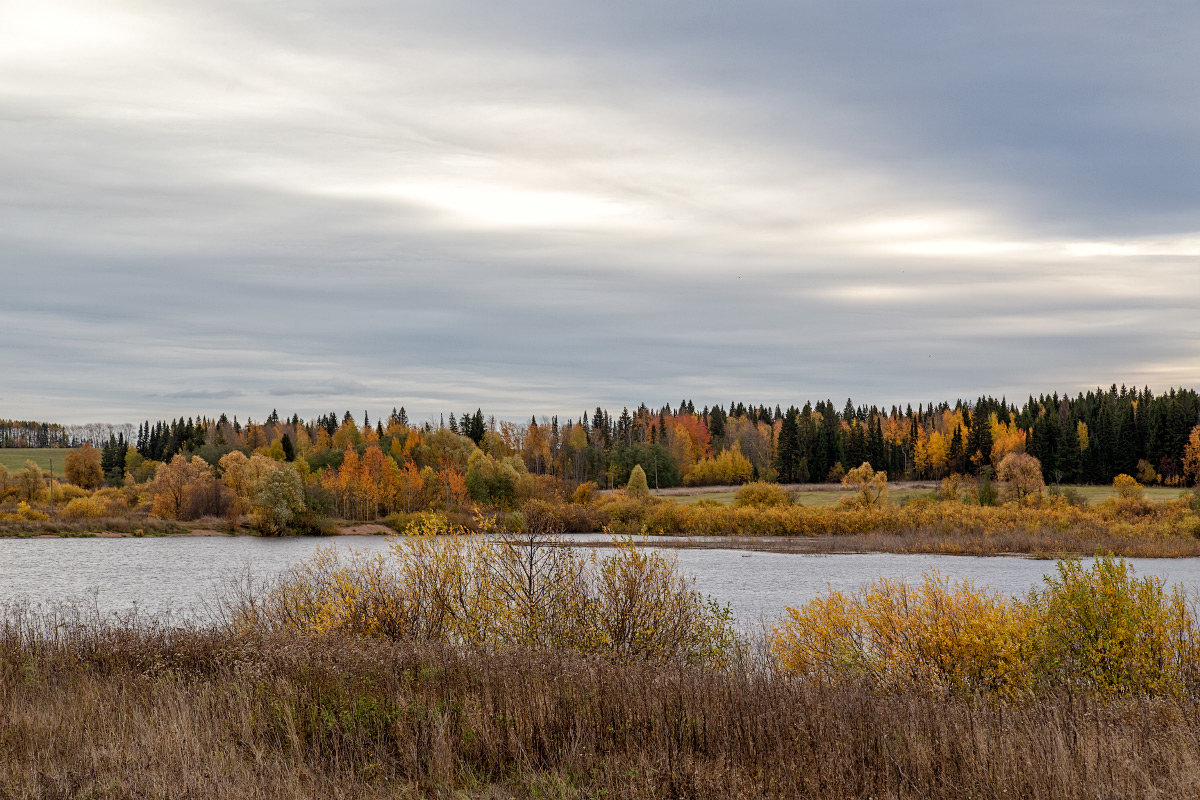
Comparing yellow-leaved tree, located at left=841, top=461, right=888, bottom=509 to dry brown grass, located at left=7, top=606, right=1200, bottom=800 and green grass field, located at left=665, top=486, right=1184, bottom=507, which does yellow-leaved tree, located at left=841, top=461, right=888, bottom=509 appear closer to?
green grass field, located at left=665, top=486, right=1184, bottom=507

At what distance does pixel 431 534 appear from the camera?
23625 millimetres

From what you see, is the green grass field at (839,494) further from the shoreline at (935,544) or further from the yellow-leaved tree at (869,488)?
the shoreline at (935,544)

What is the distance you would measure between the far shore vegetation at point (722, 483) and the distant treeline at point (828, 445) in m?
0.37

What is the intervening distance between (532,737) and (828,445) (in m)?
146

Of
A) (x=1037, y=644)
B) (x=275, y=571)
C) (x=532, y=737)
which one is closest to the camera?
(x=532, y=737)

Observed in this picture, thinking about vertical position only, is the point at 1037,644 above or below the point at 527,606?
below

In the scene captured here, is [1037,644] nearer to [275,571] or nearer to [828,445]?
[275,571]

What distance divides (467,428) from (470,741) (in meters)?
156

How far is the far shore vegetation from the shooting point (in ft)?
256

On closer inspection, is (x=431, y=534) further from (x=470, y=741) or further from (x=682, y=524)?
(x=682, y=524)

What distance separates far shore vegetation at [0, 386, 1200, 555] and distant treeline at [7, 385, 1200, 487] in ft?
1.22

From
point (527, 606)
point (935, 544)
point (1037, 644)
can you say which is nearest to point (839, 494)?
point (935, 544)

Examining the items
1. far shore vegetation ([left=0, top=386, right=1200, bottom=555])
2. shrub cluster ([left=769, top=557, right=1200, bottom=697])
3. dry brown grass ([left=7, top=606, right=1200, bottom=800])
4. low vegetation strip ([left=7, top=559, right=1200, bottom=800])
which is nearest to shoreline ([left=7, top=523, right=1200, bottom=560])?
far shore vegetation ([left=0, top=386, right=1200, bottom=555])

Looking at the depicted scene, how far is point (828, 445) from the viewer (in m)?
150
